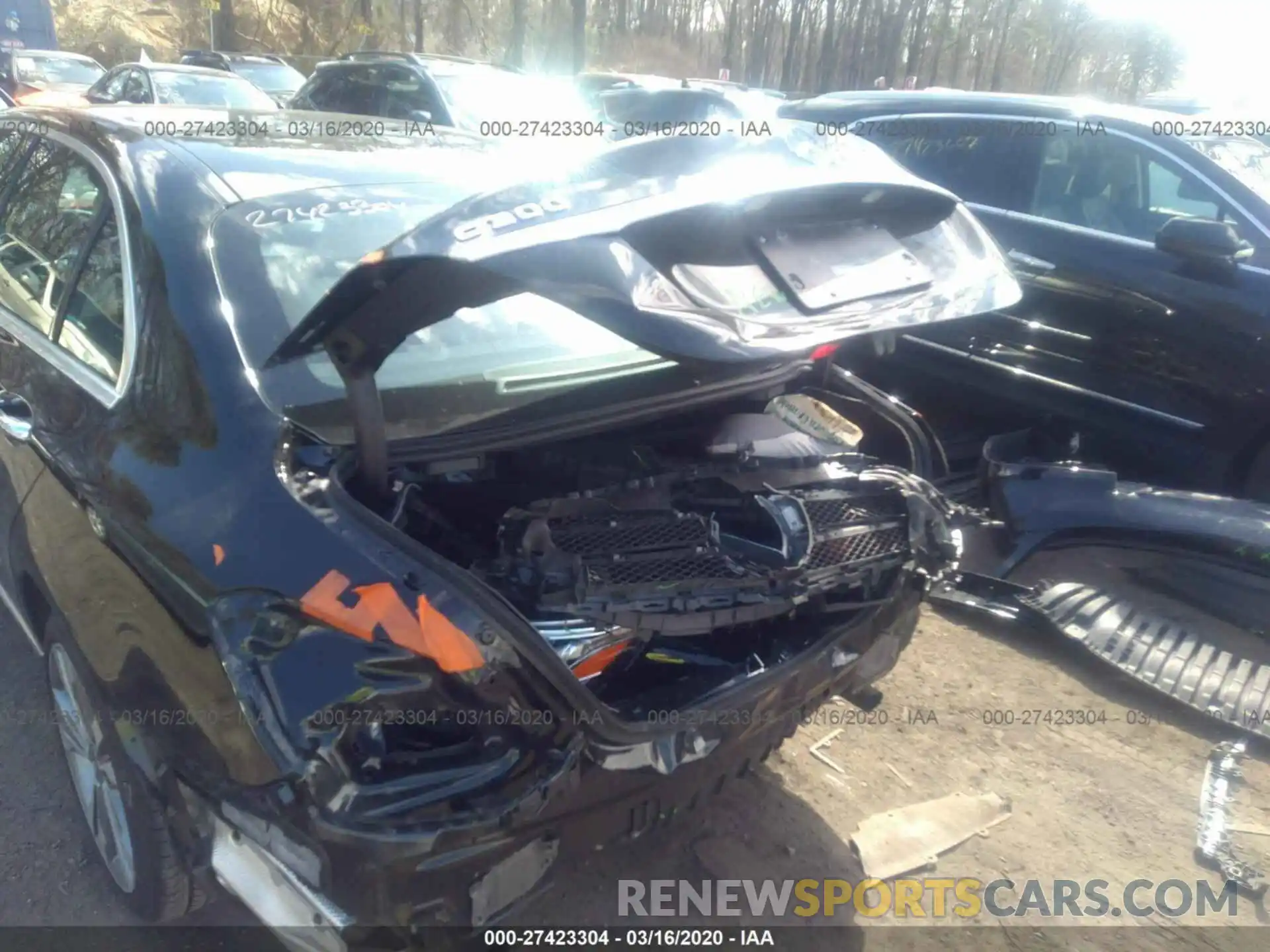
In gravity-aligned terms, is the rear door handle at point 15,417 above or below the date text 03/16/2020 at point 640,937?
above

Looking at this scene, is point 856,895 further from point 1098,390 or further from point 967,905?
point 1098,390

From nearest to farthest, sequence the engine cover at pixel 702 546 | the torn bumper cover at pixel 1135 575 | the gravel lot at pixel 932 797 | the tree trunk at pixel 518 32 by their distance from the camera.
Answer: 1. the engine cover at pixel 702 546
2. the gravel lot at pixel 932 797
3. the torn bumper cover at pixel 1135 575
4. the tree trunk at pixel 518 32

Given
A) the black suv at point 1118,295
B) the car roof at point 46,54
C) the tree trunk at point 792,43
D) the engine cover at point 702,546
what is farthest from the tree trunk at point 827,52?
the engine cover at point 702,546

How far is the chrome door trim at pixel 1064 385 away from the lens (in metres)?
4.48

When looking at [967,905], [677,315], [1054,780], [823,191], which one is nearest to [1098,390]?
[1054,780]

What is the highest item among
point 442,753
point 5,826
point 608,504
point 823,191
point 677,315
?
point 823,191

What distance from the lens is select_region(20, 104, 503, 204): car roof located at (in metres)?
2.46

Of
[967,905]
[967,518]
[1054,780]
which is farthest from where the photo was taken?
[1054,780]

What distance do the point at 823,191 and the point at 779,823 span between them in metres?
1.77

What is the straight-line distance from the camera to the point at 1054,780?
9.89 feet

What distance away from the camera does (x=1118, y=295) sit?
4.61 m

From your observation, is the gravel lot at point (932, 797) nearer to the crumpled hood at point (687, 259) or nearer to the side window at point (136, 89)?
the crumpled hood at point (687, 259)

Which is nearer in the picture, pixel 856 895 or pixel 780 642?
pixel 780 642

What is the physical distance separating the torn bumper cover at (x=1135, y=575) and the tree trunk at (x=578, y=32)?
1738cm
